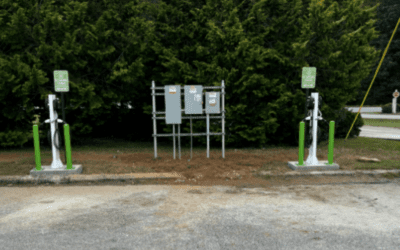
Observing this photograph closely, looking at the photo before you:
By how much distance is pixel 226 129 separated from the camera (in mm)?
9570

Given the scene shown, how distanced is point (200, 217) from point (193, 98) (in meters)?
4.16

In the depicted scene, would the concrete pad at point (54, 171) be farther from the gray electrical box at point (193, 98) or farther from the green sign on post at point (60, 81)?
the gray electrical box at point (193, 98)

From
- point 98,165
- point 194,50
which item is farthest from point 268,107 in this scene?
point 98,165

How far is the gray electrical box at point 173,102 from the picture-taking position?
7980mm

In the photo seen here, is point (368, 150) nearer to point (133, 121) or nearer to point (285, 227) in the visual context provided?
point (285, 227)

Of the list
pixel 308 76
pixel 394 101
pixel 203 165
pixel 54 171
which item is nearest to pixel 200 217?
pixel 203 165

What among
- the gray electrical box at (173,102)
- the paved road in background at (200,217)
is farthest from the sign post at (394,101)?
the gray electrical box at (173,102)

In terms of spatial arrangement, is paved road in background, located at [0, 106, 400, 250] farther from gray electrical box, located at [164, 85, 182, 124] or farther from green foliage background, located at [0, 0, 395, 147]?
green foliage background, located at [0, 0, 395, 147]

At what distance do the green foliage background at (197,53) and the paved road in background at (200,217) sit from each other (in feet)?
12.6

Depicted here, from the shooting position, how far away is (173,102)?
805cm

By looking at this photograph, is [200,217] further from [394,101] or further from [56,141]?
[394,101]

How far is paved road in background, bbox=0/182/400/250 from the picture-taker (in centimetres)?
362

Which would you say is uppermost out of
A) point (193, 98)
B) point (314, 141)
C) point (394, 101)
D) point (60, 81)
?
point (60, 81)

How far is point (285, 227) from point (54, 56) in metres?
7.55
